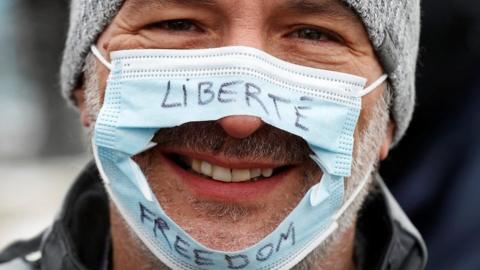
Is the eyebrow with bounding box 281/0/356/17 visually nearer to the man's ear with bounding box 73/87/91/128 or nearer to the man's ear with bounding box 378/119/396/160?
the man's ear with bounding box 378/119/396/160

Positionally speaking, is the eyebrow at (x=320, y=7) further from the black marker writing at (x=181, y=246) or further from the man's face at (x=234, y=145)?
the black marker writing at (x=181, y=246)

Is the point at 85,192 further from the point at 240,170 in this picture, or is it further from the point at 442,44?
the point at 442,44

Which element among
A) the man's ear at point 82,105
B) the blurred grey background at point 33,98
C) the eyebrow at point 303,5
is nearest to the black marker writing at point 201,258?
the man's ear at point 82,105

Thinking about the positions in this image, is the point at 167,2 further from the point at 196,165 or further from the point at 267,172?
the point at 267,172

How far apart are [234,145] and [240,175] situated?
0.47 feet

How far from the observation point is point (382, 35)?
314 cm

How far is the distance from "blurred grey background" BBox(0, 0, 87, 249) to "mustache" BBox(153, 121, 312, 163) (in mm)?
7437

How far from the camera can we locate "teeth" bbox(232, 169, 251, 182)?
9.63 ft

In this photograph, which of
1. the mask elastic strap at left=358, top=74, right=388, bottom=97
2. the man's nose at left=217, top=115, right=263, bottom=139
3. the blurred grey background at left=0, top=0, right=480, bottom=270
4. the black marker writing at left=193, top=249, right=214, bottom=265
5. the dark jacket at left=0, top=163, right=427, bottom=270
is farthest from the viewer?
the blurred grey background at left=0, top=0, right=480, bottom=270

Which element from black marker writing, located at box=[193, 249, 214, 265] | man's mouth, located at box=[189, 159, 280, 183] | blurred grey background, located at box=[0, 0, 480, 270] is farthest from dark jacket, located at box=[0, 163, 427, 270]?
blurred grey background, located at box=[0, 0, 480, 270]

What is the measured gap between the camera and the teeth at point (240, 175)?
116 inches

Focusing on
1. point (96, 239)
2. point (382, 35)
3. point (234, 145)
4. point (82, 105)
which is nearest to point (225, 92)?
point (234, 145)

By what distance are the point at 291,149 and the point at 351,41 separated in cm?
43

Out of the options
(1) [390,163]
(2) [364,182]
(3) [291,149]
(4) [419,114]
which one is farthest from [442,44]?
(3) [291,149]
